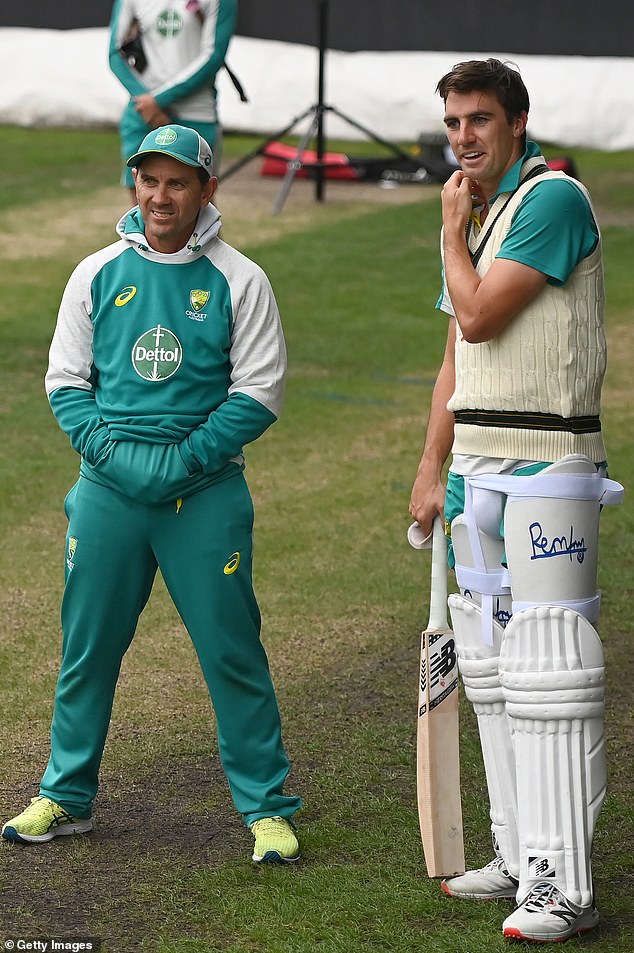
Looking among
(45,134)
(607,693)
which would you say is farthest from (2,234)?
(607,693)

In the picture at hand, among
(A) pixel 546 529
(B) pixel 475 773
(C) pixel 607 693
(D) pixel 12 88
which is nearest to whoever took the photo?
(A) pixel 546 529

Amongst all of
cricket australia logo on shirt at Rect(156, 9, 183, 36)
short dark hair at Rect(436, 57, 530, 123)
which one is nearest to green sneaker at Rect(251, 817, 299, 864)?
short dark hair at Rect(436, 57, 530, 123)

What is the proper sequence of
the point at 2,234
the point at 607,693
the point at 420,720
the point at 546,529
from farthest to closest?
the point at 2,234
the point at 607,693
the point at 420,720
the point at 546,529

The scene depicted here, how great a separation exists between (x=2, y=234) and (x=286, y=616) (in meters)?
8.38

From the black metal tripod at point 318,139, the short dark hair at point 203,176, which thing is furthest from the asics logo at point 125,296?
the black metal tripod at point 318,139

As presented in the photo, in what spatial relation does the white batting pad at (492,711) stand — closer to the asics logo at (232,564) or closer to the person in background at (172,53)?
the asics logo at (232,564)

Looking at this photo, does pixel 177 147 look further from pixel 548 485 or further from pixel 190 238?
pixel 548 485

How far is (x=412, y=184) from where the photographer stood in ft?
53.7

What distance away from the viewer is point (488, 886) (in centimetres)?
389

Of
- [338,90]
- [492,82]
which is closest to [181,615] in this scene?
[492,82]

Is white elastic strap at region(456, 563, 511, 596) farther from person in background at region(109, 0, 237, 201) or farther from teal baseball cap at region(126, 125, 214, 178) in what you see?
person in background at region(109, 0, 237, 201)

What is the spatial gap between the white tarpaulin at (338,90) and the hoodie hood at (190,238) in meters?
14.8

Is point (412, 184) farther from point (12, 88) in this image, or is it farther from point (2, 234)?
point (12, 88)

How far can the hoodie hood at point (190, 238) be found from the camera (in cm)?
398
